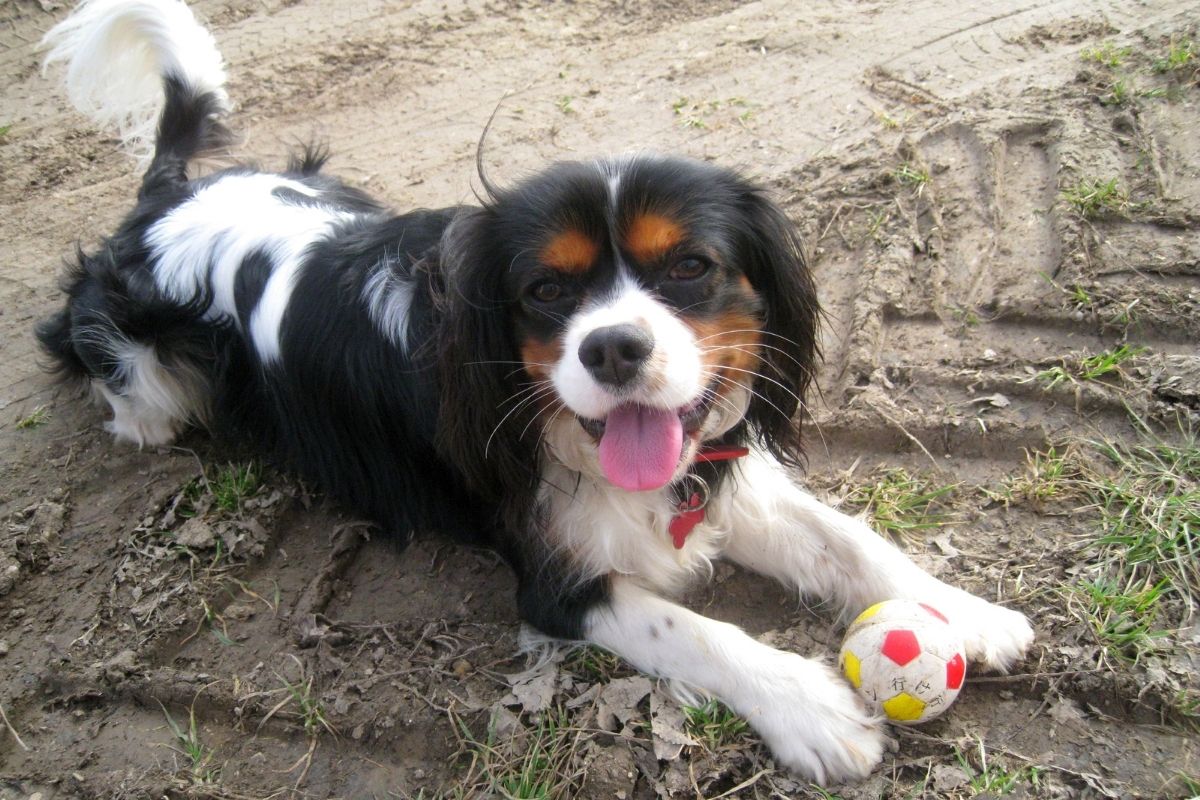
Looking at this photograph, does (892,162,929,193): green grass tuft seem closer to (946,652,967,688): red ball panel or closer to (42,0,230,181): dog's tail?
(946,652,967,688): red ball panel

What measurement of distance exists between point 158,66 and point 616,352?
138 inches

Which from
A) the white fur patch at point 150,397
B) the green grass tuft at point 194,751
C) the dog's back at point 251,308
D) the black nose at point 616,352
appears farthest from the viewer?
A: the white fur patch at point 150,397

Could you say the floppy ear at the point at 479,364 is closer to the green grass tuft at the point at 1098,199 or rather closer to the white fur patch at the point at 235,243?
the white fur patch at the point at 235,243

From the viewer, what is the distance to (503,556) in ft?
10.2

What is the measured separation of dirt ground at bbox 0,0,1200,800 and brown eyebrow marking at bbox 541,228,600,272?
47.4 inches

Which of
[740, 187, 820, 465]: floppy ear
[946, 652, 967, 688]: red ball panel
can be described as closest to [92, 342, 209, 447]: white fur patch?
[740, 187, 820, 465]: floppy ear

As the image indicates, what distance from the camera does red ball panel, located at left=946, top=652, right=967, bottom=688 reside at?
2372mm

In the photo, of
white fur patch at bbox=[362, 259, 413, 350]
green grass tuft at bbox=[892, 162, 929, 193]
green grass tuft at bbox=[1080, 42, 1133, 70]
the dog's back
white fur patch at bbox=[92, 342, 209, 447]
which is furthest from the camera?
green grass tuft at bbox=[1080, 42, 1133, 70]

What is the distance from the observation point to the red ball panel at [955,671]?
237cm

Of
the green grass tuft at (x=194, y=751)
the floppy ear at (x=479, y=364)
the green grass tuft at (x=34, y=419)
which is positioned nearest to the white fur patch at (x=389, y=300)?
the floppy ear at (x=479, y=364)

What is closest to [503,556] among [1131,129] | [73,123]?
[1131,129]

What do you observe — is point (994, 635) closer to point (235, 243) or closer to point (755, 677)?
point (755, 677)

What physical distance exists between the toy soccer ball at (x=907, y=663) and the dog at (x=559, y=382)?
0.08 m

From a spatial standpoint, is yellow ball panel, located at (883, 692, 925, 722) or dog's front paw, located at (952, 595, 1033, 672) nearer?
yellow ball panel, located at (883, 692, 925, 722)
